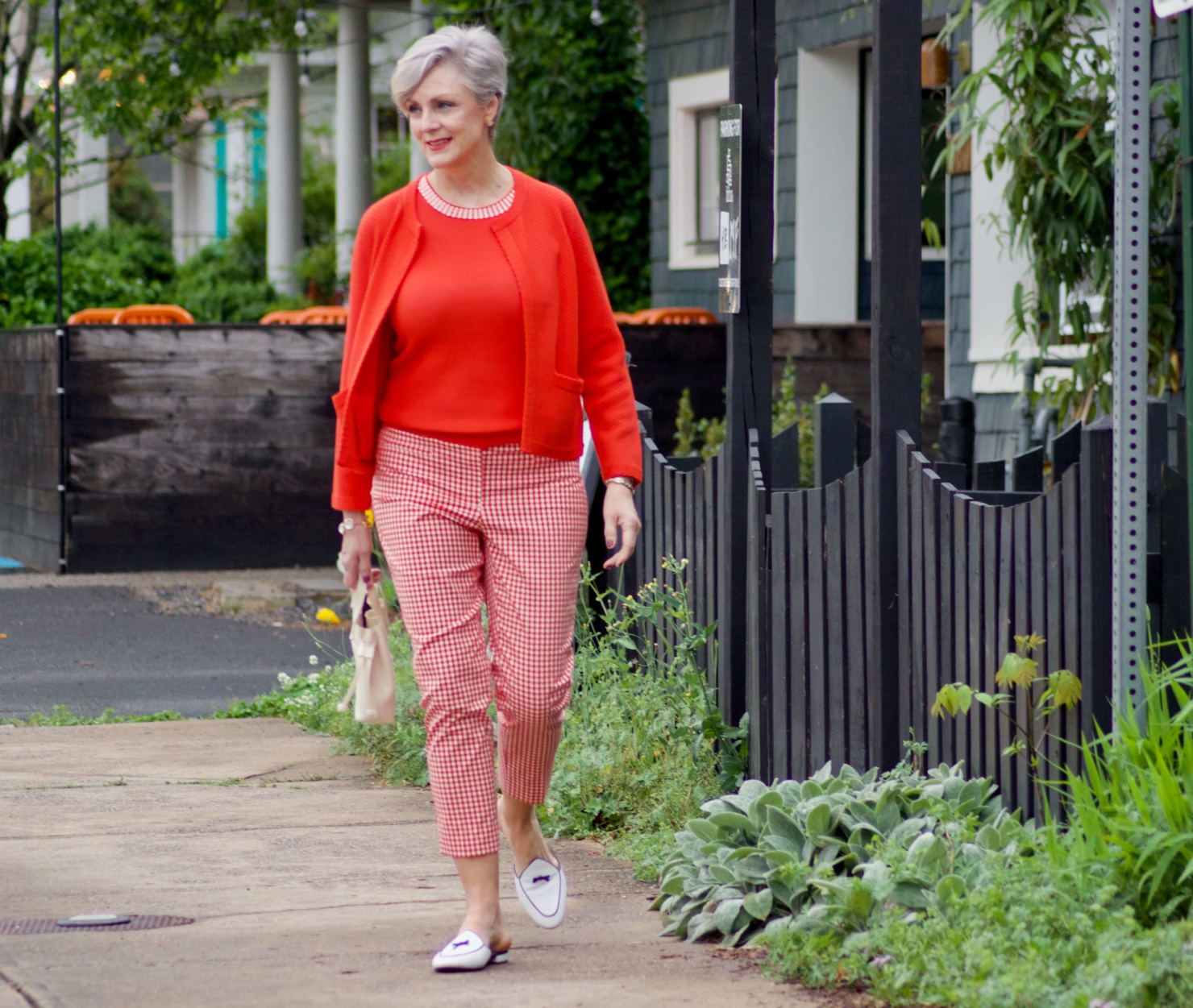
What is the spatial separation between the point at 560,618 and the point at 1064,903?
46.0 inches

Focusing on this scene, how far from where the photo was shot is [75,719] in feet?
22.9

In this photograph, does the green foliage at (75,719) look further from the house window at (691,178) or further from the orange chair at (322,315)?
the house window at (691,178)

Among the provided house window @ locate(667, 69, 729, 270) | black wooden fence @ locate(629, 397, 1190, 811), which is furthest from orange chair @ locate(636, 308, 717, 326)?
black wooden fence @ locate(629, 397, 1190, 811)

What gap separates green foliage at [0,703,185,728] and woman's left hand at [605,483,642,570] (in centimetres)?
340

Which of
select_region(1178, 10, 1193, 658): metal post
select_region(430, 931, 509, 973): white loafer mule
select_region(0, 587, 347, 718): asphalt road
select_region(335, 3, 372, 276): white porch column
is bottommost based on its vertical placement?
select_region(0, 587, 347, 718): asphalt road

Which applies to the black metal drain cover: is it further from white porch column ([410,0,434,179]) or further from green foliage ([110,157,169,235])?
green foliage ([110,157,169,235])

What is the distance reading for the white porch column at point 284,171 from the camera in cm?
1905

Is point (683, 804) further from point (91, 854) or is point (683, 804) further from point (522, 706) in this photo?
point (91, 854)

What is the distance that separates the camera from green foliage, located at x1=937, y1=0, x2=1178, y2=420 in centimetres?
836

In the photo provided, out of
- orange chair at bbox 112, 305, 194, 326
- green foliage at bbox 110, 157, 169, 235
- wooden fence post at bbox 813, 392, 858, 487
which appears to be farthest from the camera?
green foliage at bbox 110, 157, 169, 235

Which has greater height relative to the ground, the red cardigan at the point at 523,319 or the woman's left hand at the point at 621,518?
the red cardigan at the point at 523,319

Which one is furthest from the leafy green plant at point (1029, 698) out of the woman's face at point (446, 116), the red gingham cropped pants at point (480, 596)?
the woman's face at point (446, 116)

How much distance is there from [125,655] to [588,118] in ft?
28.2

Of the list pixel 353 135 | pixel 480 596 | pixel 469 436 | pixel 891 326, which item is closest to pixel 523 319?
pixel 469 436
